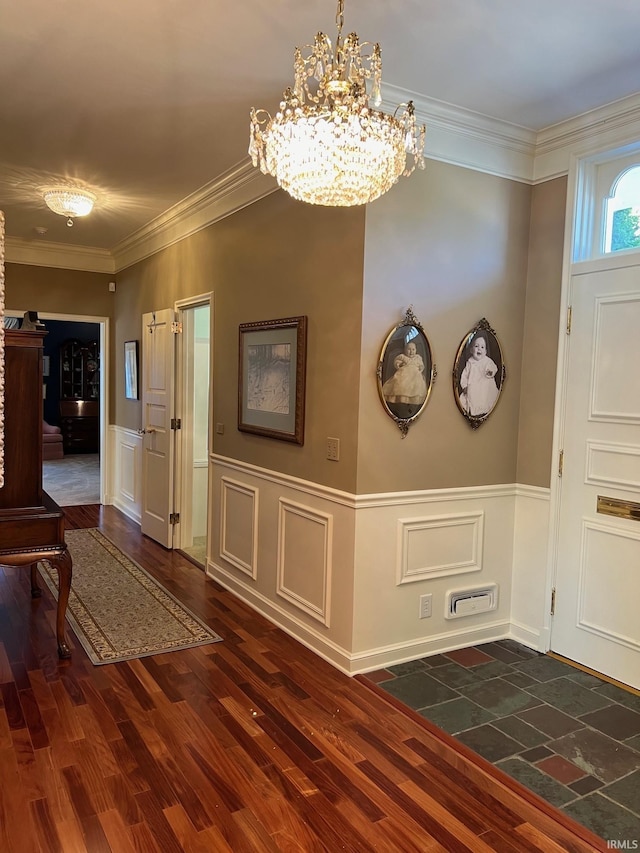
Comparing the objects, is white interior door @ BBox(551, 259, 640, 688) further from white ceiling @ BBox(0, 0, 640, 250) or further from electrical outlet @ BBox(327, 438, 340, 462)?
electrical outlet @ BBox(327, 438, 340, 462)

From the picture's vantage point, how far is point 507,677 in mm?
3164

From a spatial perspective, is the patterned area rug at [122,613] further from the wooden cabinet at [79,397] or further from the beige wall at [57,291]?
the wooden cabinet at [79,397]

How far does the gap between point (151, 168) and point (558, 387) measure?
9.50ft

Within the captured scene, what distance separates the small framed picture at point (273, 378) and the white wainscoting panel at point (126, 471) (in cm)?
252

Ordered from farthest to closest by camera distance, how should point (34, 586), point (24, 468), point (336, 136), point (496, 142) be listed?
point (34, 586)
point (496, 142)
point (24, 468)
point (336, 136)

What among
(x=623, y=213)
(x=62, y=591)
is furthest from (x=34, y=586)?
(x=623, y=213)

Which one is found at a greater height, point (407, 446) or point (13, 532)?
point (407, 446)

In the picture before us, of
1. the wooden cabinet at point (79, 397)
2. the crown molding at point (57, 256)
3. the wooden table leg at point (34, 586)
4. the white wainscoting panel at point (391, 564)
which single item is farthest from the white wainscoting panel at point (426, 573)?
the wooden cabinet at point (79, 397)

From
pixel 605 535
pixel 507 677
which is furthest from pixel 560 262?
pixel 507 677

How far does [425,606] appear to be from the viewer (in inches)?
132

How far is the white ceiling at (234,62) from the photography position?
7.59ft

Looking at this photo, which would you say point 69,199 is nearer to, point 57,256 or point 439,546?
point 57,256

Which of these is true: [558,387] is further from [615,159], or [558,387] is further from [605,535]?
[615,159]

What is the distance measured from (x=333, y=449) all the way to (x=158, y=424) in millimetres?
2709
